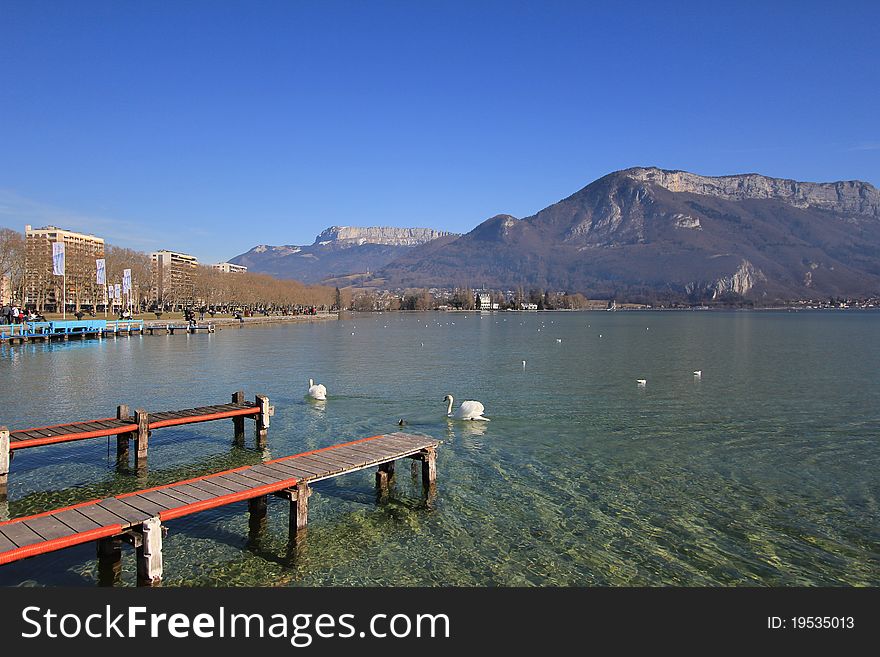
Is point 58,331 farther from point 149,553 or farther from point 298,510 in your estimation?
point 149,553

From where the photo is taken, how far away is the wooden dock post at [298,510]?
41.5 ft

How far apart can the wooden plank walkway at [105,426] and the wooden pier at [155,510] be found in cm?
616

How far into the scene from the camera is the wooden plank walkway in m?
16.5

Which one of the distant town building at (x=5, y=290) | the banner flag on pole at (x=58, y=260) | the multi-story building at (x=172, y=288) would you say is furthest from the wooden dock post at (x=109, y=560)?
the multi-story building at (x=172, y=288)

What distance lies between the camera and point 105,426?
1812 cm

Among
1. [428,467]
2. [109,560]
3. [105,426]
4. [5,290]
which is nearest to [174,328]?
[5,290]

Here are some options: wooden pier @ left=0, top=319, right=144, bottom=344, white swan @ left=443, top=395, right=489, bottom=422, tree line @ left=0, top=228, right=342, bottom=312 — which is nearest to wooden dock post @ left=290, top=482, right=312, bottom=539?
white swan @ left=443, top=395, right=489, bottom=422

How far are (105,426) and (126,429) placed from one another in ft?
2.14

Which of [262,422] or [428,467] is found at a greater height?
[262,422]
